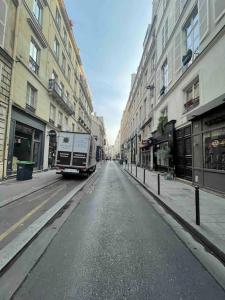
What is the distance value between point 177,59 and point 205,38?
4.64 m

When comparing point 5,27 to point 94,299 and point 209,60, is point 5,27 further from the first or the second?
point 94,299

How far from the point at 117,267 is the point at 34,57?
17.7 meters

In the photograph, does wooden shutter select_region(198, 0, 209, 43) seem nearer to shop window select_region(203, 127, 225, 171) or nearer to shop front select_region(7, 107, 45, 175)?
shop window select_region(203, 127, 225, 171)

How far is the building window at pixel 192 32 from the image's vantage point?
480 inches

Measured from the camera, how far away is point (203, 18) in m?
10.8

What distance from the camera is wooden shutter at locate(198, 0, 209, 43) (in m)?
10.4

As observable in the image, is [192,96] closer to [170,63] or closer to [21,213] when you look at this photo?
[170,63]

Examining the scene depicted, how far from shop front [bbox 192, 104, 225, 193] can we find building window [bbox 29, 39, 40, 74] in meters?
12.6

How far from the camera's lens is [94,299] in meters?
2.47

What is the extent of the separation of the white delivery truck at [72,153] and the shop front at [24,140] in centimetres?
262

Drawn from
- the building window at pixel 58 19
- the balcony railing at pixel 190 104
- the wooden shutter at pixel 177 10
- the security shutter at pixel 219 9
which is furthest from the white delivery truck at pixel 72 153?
the building window at pixel 58 19

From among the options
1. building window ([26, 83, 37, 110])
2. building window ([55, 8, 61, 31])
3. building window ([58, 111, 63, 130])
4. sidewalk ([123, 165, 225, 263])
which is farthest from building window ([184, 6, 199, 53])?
building window ([58, 111, 63, 130])

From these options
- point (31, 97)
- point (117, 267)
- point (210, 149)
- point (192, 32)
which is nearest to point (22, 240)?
point (117, 267)

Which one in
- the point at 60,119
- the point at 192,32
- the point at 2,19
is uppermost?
the point at 192,32
